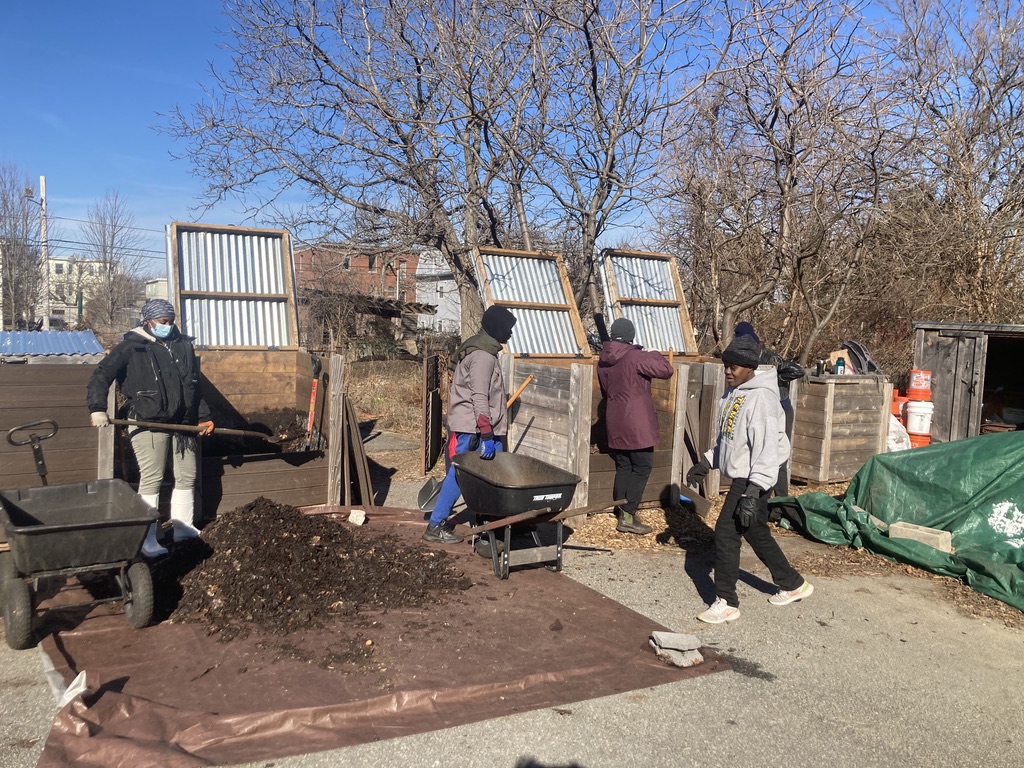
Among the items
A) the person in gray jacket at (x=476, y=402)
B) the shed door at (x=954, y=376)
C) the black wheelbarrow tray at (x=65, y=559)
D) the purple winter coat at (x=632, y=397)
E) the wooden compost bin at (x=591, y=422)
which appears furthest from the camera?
the shed door at (x=954, y=376)

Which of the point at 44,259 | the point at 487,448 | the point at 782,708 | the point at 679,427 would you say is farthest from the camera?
the point at 44,259

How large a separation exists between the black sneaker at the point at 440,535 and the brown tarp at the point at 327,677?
3.62 ft

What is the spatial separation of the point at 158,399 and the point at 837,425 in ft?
23.2

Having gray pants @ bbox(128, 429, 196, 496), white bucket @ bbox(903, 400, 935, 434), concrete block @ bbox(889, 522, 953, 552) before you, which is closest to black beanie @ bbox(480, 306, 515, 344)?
gray pants @ bbox(128, 429, 196, 496)

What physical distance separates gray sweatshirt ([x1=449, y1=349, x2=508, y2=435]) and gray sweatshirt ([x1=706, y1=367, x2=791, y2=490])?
1977mm

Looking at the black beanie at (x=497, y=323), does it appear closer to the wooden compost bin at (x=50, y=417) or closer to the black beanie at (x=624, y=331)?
the black beanie at (x=624, y=331)

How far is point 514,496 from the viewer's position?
5316mm

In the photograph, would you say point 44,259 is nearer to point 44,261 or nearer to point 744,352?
point 44,261

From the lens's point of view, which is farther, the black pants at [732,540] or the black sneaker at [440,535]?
the black sneaker at [440,535]

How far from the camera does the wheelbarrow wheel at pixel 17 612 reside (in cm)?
416

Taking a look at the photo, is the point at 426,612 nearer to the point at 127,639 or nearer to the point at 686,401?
the point at 127,639

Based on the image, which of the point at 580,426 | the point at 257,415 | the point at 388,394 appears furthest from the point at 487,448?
the point at 388,394

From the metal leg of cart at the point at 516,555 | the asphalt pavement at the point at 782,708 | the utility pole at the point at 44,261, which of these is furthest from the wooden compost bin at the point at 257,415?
the utility pole at the point at 44,261

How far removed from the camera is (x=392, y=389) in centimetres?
1602
